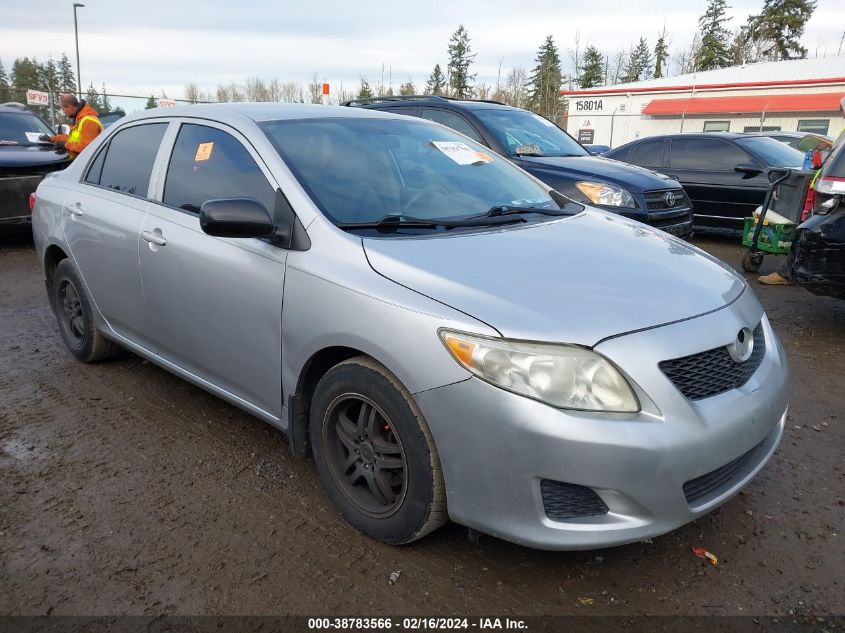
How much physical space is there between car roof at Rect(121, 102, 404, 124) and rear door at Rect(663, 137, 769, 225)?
21.8 ft


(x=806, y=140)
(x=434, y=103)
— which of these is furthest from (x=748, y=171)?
(x=434, y=103)

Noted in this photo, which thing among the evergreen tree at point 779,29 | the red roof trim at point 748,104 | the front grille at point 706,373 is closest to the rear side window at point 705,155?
the front grille at point 706,373

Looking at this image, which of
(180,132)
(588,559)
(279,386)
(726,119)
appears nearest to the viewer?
(588,559)

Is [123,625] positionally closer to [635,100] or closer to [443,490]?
[443,490]

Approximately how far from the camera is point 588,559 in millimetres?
2436

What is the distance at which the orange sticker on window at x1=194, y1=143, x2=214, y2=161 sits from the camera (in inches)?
127

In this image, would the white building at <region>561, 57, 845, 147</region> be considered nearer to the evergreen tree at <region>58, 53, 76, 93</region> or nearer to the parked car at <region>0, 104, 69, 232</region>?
the parked car at <region>0, 104, 69, 232</region>

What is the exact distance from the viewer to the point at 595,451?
1938mm

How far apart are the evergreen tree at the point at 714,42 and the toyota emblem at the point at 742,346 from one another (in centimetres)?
5954

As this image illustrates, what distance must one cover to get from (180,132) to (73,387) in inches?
71.4

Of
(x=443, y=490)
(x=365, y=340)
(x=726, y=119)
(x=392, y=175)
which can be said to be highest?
(x=726, y=119)

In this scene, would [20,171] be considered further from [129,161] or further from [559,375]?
[559,375]

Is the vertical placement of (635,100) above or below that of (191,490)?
above

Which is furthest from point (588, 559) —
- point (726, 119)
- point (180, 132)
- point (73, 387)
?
point (726, 119)
